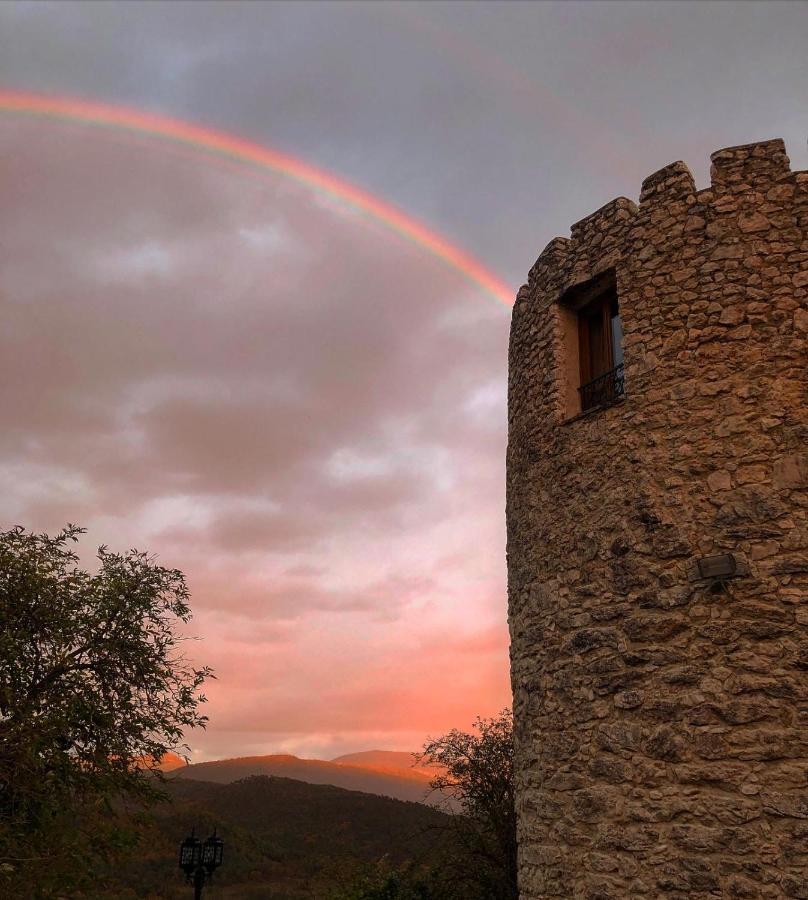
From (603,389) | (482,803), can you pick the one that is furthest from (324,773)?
(603,389)

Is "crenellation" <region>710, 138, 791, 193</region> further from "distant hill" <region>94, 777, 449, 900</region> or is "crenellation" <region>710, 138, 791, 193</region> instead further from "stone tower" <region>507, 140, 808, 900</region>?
"distant hill" <region>94, 777, 449, 900</region>

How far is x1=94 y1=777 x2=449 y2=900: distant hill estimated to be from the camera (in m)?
25.7

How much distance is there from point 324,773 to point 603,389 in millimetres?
123009

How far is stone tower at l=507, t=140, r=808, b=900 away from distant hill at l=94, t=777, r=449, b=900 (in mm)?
12468

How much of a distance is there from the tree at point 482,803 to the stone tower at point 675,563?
994 cm

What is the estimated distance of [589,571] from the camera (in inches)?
302

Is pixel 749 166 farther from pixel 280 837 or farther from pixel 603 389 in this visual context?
pixel 280 837

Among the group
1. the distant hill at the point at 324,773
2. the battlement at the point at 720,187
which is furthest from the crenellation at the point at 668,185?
the distant hill at the point at 324,773

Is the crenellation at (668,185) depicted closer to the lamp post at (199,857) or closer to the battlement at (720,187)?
the battlement at (720,187)

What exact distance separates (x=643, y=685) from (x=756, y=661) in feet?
3.18

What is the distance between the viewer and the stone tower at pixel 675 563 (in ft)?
20.5

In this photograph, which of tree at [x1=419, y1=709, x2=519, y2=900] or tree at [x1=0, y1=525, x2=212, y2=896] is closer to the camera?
tree at [x1=0, y1=525, x2=212, y2=896]

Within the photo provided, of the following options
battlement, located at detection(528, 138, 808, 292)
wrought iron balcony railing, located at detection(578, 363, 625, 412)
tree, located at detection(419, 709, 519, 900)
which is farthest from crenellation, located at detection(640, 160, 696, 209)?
tree, located at detection(419, 709, 519, 900)

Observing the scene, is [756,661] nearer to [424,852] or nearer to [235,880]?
[424,852]
